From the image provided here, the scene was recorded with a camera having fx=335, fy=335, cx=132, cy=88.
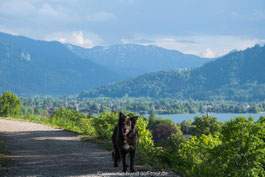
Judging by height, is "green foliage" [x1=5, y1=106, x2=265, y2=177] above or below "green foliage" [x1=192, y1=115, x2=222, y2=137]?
above

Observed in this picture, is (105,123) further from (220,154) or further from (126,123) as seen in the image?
(126,123)

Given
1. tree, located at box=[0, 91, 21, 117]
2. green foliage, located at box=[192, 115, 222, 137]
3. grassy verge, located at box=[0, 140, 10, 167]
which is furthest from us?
green foliage, located at box=[192, 115, 222, 137]

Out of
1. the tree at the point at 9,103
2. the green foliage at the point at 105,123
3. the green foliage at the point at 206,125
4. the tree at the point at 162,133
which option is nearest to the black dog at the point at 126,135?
the green foliage at the point at 105,123

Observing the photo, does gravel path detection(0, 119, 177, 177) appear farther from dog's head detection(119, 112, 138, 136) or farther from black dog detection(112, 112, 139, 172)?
dog's head detection(119, 112, 138, 136)

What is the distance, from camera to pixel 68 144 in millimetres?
12453

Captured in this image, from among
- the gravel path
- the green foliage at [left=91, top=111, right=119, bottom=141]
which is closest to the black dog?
the gravel path

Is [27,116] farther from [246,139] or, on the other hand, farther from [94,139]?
[246,139]

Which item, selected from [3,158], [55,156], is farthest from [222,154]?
[3,158]

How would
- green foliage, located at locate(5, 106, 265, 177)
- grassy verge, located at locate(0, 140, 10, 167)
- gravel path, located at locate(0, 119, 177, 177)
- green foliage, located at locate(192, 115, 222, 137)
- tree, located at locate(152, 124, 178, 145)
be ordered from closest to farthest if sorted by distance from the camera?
1. gravel path, located at locate(0, 119, 177, 177)
2. green foliage, located at locate(5, 106, 265, 177)
3. grassy verge, located at locate(0, 140, 10, 167)
4. green foliage, located at locate(192, 115, 222, 137)
5. tree, located at locate(152, 124, 178, 145)

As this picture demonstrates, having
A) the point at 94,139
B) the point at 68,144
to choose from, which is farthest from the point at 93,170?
the point at 94,139

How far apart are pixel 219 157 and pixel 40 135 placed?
902 cm

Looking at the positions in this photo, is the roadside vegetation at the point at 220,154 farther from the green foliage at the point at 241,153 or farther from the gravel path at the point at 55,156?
the gravel path at the point at 55,156

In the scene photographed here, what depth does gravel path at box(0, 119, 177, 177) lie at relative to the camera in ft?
24.8

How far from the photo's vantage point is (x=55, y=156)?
32.5 feet
